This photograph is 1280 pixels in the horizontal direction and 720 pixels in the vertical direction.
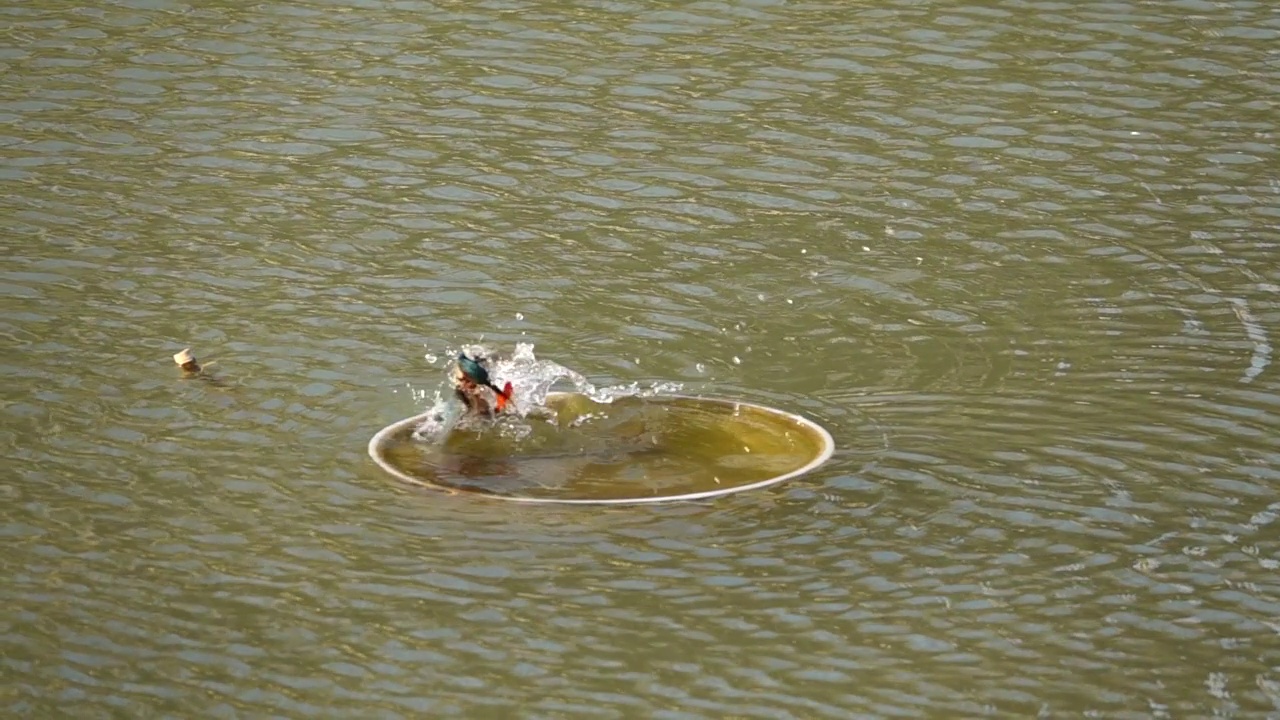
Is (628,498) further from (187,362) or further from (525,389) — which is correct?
(187,362)

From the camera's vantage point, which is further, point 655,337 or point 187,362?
point 655,337

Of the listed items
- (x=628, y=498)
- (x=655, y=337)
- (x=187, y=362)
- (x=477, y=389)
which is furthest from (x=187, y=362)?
(x=628, y=498)

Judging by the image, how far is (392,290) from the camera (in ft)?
34.8

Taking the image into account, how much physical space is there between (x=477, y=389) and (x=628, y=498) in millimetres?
900

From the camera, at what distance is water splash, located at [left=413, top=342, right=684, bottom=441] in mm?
8758

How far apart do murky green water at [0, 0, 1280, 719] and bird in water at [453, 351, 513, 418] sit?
527 mm

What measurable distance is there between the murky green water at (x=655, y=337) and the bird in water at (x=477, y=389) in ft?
1.73

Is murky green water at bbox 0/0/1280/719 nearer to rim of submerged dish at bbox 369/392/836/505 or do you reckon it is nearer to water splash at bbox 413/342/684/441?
rim of submerged dish at bbox 369/392/836/505

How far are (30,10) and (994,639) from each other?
9856 millimetres

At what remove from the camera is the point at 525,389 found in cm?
899

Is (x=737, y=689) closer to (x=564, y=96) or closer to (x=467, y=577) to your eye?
(x=467, y=577)

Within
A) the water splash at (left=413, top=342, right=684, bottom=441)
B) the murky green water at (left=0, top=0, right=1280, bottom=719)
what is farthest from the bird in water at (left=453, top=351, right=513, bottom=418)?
the murky green water at (left=0, top=0, right=1280, bottom=719)

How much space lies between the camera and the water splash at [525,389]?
8.76 m

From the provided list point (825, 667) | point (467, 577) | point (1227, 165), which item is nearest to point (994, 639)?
point (825, 667)
